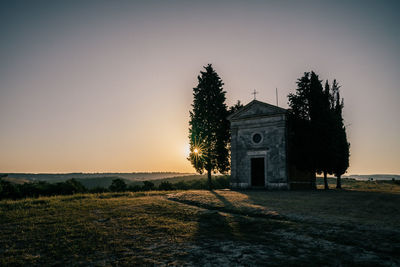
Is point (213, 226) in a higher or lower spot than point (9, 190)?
higher

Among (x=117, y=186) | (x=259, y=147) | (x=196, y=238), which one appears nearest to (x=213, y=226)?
(x=196, y=238)

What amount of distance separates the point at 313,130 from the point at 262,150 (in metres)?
4.71

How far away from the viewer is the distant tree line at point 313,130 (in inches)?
859

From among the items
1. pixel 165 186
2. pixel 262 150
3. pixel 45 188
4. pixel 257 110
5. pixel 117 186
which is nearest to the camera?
pixel 45 188

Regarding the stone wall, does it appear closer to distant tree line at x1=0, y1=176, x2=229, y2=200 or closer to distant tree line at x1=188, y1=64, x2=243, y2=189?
distant tree line at x1=188, y1=64, x2=243, y2=189

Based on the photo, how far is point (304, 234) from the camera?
6461mm

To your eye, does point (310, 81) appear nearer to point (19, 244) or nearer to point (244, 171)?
point (244, 171)

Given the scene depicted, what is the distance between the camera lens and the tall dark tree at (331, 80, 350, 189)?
22.2 m

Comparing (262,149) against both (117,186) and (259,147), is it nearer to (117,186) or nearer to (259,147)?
(259,147)

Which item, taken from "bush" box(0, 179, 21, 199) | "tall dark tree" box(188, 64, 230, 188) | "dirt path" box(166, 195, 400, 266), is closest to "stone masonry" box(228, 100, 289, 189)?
"tall dark tree" box(188, 64, 230, 188)

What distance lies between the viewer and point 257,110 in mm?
23734

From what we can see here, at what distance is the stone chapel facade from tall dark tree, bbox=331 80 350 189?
3051mm

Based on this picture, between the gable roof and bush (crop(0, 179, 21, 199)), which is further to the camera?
A: the gable roof

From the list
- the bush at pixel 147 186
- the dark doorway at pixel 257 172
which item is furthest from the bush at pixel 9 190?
the dark doorway at pixel 257 172
